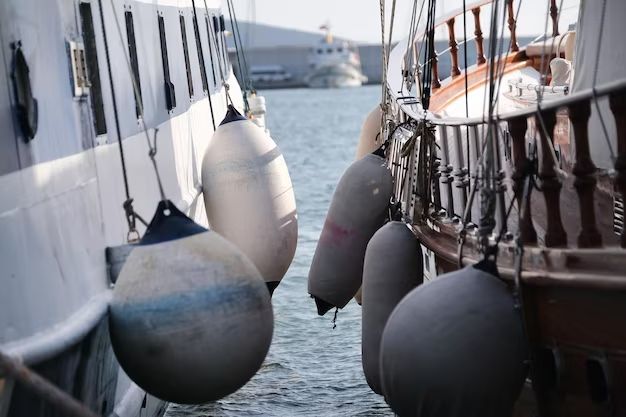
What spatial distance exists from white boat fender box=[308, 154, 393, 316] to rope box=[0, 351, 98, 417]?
4.50 metres

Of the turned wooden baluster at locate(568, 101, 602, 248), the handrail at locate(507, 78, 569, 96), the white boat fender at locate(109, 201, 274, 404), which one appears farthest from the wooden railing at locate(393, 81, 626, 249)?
the handrail at locate(507, 78, 569, 96)

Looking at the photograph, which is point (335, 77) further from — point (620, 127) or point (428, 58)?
point (620, 127)

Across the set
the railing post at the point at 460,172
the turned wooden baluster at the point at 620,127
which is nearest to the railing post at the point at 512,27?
the railing post at the point at 460,172

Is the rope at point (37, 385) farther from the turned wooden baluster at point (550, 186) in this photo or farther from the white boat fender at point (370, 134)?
the white boat fender at point (370, 134)

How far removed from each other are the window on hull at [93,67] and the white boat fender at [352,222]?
2.47 meters

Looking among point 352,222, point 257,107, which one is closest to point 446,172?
point 352,222

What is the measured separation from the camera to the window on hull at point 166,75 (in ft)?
39.2

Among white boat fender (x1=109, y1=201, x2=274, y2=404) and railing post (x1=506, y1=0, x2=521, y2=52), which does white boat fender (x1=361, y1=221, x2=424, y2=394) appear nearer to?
white boat fender (x1=109, y1=201, x2=274, y2=404)

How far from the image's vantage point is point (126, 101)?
982 cm

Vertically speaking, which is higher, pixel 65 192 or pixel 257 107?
pixel 65 192

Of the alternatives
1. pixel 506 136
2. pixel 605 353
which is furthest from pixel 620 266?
pixel 506 136

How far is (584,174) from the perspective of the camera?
7.01 metres

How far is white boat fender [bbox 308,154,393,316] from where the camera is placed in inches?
417

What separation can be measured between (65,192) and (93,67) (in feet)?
4.95
